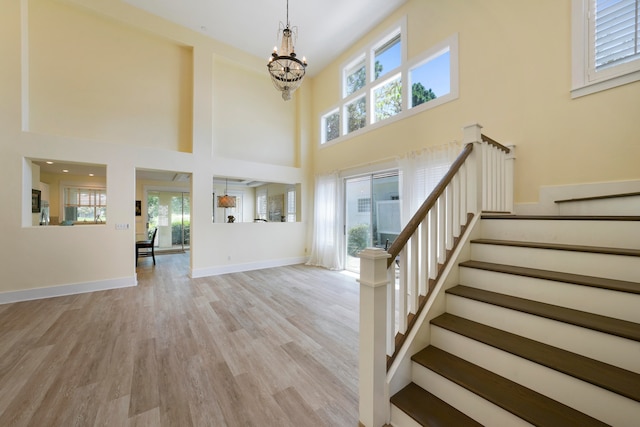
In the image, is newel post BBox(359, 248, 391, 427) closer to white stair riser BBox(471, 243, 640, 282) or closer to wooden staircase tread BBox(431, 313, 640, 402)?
wooden staircase tread BBox(431, 313, 640, 402)

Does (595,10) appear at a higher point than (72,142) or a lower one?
higher

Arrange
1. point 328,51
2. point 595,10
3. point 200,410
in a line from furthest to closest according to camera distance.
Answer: point 328,51, point 595,10, point 200,410

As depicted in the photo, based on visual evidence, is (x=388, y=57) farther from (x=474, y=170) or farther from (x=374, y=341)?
(x=374, y=341)

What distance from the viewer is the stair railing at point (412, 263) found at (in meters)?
1.42

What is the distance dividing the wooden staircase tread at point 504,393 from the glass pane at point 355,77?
18.5 feet

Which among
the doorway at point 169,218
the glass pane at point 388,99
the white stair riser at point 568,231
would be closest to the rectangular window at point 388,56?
the glass pane at point 388,99

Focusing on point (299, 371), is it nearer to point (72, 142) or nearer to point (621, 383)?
point (621, 383)

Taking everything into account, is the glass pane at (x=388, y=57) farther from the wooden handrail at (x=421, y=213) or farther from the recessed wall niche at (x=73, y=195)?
the recessed wall niche at (x=73, y=195)

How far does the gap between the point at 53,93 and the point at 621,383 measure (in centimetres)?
738

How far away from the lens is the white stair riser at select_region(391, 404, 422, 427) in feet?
4.39

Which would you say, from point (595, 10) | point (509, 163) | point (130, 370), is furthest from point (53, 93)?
point (595, 10)

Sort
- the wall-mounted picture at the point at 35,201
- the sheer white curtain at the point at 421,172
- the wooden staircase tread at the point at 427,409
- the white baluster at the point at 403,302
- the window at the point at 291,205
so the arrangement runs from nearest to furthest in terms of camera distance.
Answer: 1. the wooden staircase tread at the point at 427,409
2. the white baluster at the point at 403,302
3. the sheer white curtain at the point at 421,172
4. the wall-mounted picture at the point at 35,201
5. the window at the point at 291,205

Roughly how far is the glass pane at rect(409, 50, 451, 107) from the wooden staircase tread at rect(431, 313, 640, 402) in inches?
144

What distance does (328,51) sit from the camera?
590 cm
